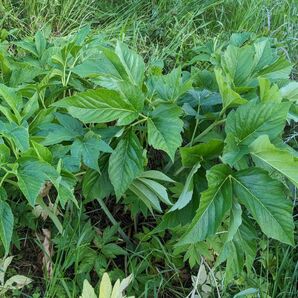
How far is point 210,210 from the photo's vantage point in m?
1.39

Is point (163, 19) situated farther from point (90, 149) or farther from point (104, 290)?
point (104, 290)

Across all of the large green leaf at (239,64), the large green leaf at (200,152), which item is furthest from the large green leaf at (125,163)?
the large green leaf at (239,64)

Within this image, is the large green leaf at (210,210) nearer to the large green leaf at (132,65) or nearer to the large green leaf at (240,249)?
the large green leaf at (240,249)

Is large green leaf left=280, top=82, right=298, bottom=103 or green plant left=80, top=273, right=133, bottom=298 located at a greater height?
large green leaf left=280, top=82, right=298, bottom=103

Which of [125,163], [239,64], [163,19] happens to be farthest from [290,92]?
[163,19]

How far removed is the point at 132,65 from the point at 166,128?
0.25 meters

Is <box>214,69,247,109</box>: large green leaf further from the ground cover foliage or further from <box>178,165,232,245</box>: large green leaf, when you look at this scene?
<box>178,165,232,245</box>: large green leaf

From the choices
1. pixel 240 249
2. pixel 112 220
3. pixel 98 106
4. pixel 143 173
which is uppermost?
pixel 98 106

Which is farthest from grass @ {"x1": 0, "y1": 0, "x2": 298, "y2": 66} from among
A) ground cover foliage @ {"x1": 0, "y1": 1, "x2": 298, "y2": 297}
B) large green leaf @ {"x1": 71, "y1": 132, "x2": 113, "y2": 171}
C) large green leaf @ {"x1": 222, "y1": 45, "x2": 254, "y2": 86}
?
large green leaf @ {"x1": 71, "y1": 132, "x2": 113, "y2": 171}

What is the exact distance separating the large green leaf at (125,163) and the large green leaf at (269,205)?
0.93ft

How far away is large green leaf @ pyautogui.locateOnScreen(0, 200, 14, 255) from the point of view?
135cm

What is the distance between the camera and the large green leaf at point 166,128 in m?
1.43

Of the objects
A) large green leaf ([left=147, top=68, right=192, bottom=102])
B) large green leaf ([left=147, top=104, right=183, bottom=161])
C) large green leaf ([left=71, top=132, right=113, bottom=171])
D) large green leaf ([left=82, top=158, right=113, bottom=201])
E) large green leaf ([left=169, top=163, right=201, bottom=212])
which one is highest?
large green leaf ([left=147, top=68, right=192, bottom=102])

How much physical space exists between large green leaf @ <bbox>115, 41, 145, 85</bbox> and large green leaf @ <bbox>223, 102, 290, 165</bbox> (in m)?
0.31
